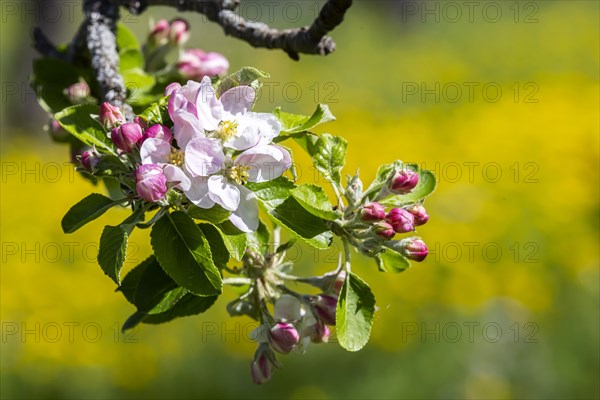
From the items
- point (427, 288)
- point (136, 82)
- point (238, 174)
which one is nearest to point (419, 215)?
point (238, 174)

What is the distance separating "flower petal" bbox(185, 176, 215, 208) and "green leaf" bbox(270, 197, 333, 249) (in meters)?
0.10

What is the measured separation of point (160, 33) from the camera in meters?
1.54

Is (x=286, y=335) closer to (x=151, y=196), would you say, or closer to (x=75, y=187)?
(x=151, y=196)

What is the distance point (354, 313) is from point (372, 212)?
15 cm

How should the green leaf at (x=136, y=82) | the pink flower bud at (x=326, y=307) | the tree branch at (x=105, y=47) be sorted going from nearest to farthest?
the pink flower bud at (x=326, y=307) → the tree branch at (x=105, y=47) → the green leaf at (x=136, y=82)

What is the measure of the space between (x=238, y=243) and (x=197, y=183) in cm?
10

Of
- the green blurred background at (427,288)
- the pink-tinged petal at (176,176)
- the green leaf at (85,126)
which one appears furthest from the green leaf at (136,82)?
the green blurred background at (427,288)

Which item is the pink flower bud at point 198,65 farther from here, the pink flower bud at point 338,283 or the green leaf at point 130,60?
the pink flower bud at point 338,283

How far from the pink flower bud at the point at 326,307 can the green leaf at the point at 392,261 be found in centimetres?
8

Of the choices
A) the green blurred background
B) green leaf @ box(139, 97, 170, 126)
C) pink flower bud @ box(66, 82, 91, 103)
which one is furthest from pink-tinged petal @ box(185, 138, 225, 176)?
the green blurred background

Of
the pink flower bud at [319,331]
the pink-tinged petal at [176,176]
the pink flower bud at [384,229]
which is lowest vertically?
the pink flower bud at [319,331]

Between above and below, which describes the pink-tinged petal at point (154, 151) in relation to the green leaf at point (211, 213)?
above

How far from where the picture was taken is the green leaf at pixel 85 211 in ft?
3.17

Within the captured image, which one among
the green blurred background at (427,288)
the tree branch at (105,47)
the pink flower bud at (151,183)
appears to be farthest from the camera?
the green blurred background at (427,288)
